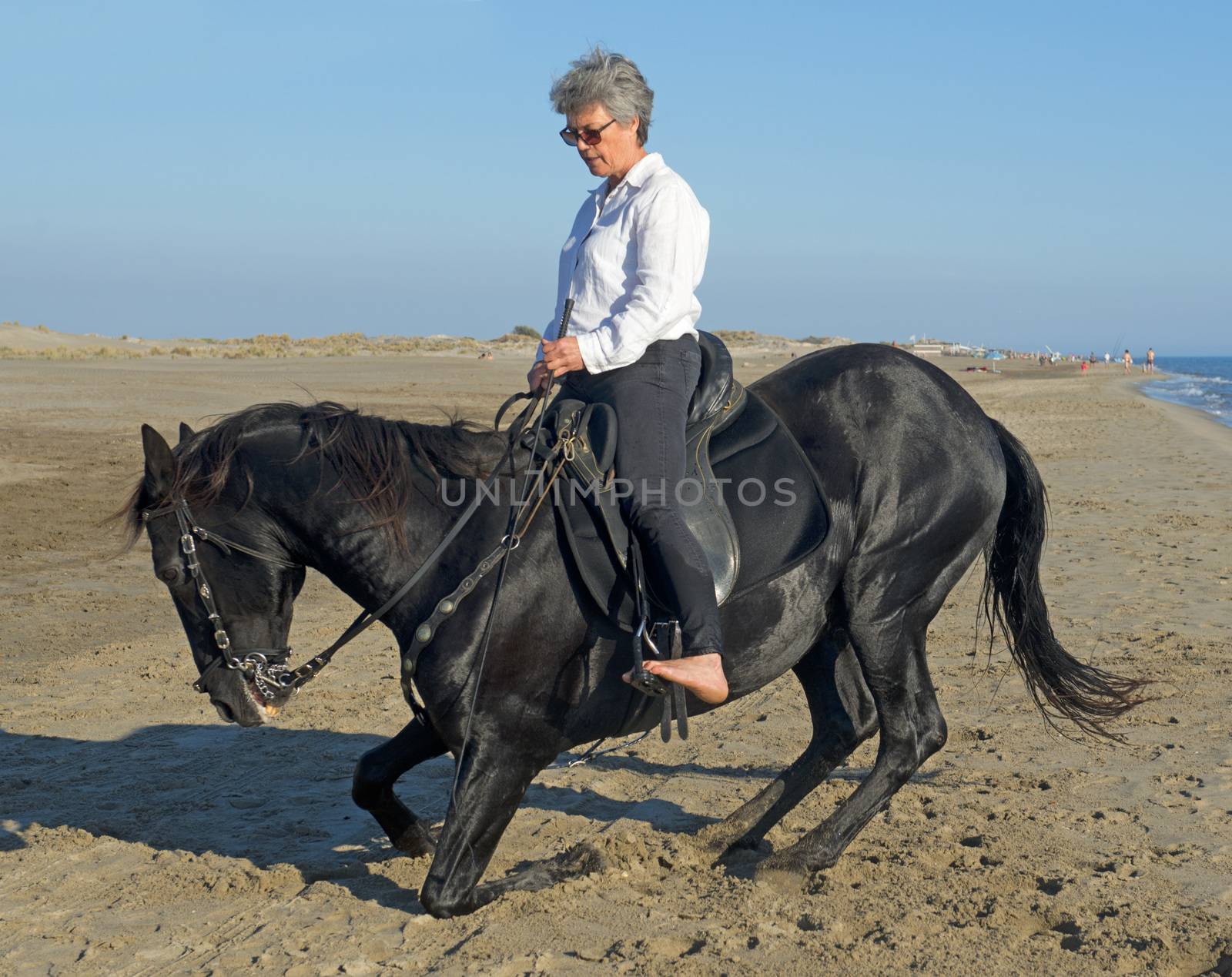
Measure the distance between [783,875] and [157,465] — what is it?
266 centimetres

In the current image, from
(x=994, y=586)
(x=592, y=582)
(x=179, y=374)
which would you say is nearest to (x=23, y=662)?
(x=592, y=582)

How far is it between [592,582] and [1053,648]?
7.48ft

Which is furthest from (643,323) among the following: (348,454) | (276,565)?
(276,565)

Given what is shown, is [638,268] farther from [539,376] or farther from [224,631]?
[224,631]

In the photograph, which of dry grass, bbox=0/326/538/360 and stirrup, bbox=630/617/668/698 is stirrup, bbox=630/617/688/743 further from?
dry grass, bbox=0/326/538/360

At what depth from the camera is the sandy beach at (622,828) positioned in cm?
376

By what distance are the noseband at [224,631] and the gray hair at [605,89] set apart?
1822mm

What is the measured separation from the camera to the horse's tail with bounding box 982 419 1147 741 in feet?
16.3

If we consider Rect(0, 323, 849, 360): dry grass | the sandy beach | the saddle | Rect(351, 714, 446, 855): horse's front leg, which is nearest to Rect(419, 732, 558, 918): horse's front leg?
the sandy beach

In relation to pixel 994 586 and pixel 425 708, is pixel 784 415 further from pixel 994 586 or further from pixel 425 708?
pixel 425 708

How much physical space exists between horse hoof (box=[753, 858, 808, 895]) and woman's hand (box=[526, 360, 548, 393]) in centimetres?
199

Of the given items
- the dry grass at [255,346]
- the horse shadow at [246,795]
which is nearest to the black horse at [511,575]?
the horse shadow at [246,795]

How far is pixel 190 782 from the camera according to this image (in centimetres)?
549

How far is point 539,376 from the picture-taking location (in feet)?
13.3
